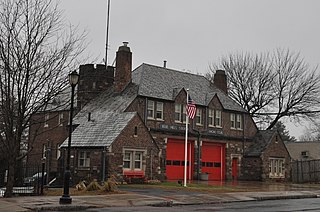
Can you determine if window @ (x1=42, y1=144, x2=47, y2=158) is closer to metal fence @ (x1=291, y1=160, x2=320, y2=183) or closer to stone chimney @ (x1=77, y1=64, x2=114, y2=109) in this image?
stone chimney @ (x1=77, y1=64, x2=114, y2=109)

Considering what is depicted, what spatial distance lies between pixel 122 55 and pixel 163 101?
16.7 feet

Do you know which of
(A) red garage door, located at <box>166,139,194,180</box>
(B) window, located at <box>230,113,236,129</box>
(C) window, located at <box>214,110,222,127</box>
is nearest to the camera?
(A) red garage door, located at <box>166,139,194,180</box>

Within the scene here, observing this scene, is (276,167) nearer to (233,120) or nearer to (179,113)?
(233,120)

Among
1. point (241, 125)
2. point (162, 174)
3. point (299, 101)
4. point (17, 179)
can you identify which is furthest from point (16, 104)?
point (299, 101)

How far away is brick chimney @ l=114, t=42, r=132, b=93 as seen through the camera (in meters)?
42.8

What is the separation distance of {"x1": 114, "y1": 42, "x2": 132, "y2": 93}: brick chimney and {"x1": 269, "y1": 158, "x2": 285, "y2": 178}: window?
16.1 meters

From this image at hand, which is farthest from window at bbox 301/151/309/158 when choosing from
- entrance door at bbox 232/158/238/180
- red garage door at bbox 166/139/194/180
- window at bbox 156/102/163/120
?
window at bbox 156/102/163/120

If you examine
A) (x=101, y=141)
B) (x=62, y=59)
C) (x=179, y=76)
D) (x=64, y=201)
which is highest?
(x=179, y=76)

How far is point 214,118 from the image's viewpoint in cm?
4681

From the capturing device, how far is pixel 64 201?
20.8 m

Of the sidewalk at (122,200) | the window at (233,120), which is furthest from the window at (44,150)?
the sidewalk at (122,200)

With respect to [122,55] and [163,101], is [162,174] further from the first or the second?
[122,55]

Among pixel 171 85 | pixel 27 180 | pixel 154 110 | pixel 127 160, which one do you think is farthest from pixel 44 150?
pixel 27 180

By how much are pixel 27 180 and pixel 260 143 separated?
25788 mm
